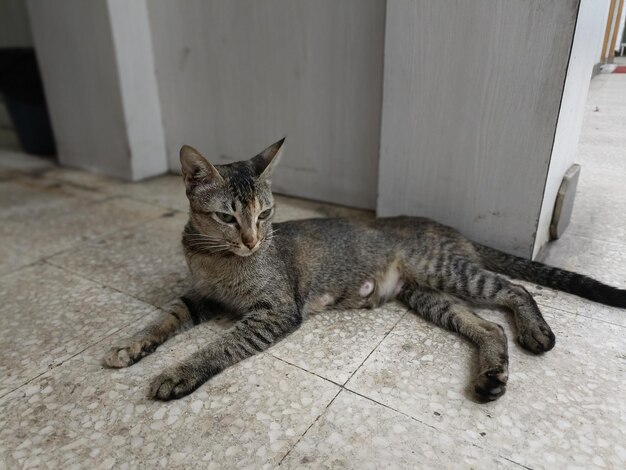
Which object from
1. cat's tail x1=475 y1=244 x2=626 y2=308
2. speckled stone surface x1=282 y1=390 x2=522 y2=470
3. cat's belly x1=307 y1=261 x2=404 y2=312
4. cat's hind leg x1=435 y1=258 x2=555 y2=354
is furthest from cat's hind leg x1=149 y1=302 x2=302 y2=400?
cat's tail x1=475 y1=244 x2=626 y2=308

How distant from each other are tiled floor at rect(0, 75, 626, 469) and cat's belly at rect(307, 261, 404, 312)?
0.06m

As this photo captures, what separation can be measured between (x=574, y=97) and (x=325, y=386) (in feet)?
6.12

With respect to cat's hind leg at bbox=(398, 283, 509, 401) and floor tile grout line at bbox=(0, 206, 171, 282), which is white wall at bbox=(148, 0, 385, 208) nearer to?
floor tile grout line at bbox=(0, 206, 171, 282)

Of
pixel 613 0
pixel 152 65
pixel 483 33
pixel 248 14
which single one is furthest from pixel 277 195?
pixel 613 0

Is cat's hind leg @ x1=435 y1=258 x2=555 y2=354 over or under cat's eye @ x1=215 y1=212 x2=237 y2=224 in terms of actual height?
under

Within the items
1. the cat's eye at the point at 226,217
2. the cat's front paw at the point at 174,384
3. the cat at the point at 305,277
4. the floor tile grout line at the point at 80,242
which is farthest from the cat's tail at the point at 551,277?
the floor tile grout line at the point at 80,242

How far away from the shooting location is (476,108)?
2.27 m

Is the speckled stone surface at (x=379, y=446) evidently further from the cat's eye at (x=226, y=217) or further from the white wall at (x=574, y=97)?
the white wall at (x=574, y=97)

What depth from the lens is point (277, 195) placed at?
3656 millimetres

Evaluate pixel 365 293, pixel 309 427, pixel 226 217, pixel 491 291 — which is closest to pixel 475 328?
pixel 491 291

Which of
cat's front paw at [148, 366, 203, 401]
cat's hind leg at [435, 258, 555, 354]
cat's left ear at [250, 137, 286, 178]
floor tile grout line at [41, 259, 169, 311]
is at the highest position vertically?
cat's left ear at [250, 137, 286, 178]

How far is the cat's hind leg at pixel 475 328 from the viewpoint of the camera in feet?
5.03

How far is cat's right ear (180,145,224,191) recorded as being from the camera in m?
1.72

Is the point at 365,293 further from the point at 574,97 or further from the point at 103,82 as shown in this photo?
the point at 103,82
